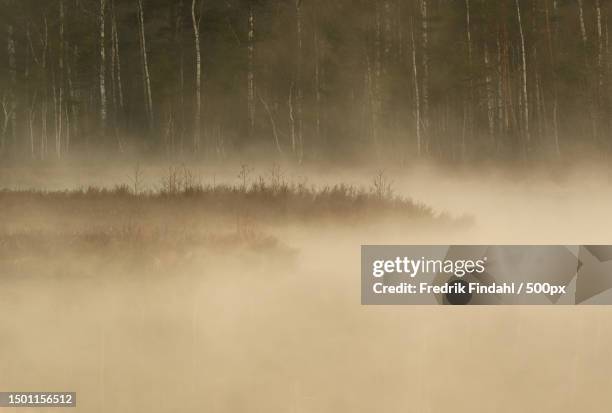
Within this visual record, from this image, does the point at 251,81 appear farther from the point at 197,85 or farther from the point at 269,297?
the point at 269,297

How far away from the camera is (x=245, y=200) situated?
116 inches

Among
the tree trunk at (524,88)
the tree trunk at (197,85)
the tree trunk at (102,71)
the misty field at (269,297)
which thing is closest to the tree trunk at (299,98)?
the misty field at (269,297)

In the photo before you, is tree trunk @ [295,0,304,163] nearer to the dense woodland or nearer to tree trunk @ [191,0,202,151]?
the dense woodland

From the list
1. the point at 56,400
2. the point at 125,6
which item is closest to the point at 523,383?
the point at 56,400

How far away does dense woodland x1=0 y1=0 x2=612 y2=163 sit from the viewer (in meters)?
2.93

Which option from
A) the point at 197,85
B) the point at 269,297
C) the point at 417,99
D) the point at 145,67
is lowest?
the point at 269,297

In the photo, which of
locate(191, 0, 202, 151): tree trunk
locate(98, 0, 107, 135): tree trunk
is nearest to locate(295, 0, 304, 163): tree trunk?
locate(191, 0, 202, 151): tree trunk

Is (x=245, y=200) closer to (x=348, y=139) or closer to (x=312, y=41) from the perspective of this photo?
(x=348, y=139)

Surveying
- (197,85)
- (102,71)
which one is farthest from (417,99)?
(102,71)

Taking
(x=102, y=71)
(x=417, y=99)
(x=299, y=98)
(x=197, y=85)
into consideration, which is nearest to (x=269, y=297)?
(x=299, y=98)

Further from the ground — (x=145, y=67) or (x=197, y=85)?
(x=145, y=67)

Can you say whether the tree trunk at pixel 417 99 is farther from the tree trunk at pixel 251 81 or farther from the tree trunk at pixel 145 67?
the tree trunk at pixel 145 67

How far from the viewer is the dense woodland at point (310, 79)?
2.93m

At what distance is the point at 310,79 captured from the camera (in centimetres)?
294
